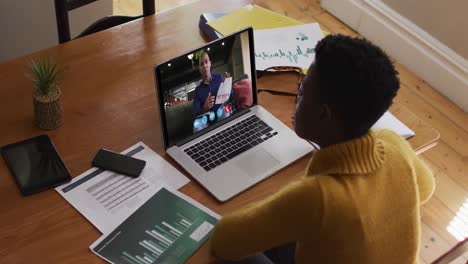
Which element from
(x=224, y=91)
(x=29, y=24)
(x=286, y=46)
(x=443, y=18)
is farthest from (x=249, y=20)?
(x=443, y=18)

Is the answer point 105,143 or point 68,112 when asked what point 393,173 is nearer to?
point 105,143

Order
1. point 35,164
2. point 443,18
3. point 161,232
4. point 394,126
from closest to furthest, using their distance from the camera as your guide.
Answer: point 161,232
point 35,164
point 394,126
point 443,18

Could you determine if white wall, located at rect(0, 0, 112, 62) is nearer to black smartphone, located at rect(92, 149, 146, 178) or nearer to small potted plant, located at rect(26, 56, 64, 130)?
small potted plant, located at rect(26, 56, 64, 130)

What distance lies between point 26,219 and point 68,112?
0.36 m

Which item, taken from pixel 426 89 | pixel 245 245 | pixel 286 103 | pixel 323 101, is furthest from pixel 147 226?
pixel 426 89

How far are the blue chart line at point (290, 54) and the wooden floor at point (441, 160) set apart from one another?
3.18ft

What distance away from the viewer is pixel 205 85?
1451 millimetres

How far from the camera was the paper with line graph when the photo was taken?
5.74ft

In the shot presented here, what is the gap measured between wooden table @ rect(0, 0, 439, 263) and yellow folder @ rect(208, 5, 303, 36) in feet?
0.21

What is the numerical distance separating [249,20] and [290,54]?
19cm

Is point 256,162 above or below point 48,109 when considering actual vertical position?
below

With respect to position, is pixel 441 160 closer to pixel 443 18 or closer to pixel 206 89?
pixel 443 18

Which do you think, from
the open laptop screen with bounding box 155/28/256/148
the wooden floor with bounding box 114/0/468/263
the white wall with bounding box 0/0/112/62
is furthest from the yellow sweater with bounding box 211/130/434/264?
the white wall with bounding box 0/0/112/62

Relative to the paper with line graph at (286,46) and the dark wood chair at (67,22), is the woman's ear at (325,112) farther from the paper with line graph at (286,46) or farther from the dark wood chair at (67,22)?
the dark wood chair at (67,22)
